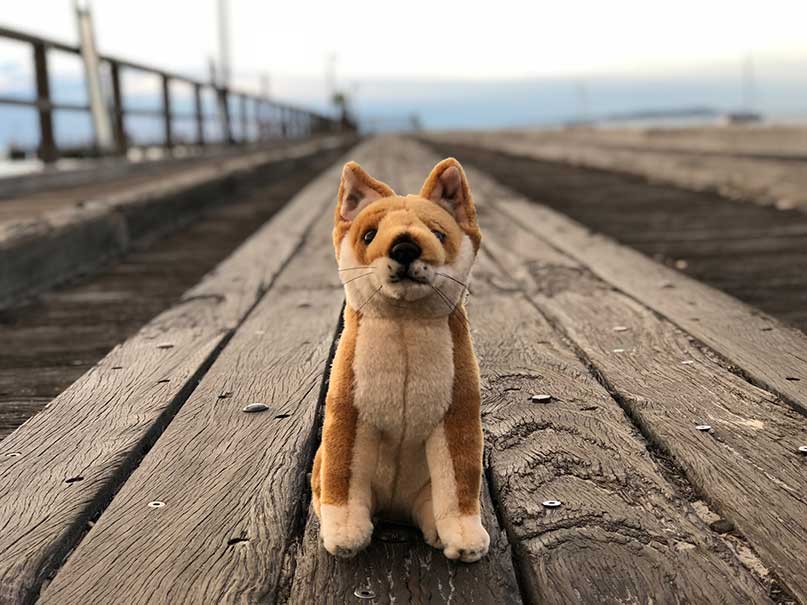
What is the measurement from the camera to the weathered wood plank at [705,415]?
142 centimetres

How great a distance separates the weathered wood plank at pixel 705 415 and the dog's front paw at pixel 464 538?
44 cm

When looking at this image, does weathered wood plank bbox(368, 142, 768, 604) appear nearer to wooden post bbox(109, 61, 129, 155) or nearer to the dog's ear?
the dog's ear

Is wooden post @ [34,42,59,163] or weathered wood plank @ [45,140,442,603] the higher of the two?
wooden post @ [34,42,59,163]

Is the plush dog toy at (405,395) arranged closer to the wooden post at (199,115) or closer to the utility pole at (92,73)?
the utility pole at (92,73)

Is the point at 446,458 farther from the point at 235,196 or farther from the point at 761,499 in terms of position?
the point at 235,196

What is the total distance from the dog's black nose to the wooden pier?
47 centimetres

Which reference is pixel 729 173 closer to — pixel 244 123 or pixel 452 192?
pixel 452 192

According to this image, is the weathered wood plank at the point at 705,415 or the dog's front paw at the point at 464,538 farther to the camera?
the weathered wood plank at the point at 705,415

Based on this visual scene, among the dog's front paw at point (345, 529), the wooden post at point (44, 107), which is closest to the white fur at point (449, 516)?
the dog's front paw at point (345, 529)

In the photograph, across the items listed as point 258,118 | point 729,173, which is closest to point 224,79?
point 258,118

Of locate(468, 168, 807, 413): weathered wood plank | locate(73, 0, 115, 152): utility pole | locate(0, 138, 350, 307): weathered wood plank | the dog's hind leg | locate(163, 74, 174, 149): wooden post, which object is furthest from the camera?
locate(163, 74, 174, 149): wooden post

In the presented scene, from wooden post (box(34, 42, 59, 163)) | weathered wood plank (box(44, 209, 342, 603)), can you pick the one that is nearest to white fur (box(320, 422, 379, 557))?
weathered wood plank (box(44, 209, 342, 603))

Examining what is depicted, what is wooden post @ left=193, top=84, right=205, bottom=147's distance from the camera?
14.3 metres

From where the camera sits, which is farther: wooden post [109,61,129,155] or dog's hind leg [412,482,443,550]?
wooden post [109,61,129,155]
